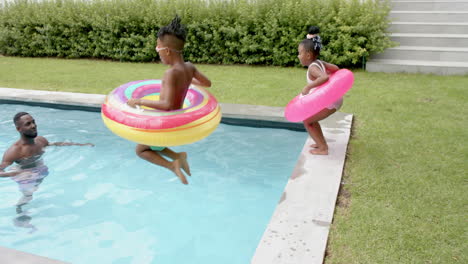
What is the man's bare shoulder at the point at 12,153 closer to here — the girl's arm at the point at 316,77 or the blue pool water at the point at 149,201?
the blue pool water at the point at 149,201

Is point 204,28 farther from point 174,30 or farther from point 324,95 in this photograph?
point 174,30

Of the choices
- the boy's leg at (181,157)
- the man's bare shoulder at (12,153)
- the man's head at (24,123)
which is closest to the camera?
the boy's leg at (181,157)

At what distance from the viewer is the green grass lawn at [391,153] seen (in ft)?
10.5

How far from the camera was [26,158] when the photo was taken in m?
4.71

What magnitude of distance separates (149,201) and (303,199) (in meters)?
2.07

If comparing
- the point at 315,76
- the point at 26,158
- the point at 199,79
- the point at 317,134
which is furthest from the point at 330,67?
the point at 26,158

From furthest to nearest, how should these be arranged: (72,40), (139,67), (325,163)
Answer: (72,40) < (139,67) < (325,163)

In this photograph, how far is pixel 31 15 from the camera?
14.0 meters

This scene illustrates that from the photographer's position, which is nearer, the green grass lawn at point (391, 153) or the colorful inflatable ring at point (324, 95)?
the green grass lawn at point (391, 153)

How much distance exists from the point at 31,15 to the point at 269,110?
36.0ft

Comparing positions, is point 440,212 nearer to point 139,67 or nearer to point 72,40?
point 139,67

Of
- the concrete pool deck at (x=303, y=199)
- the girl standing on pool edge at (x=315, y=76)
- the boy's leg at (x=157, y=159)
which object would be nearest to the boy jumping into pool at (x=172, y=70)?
the boy's leg at (x=157, y=159)

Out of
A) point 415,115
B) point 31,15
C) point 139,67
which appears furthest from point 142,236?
point 31,15

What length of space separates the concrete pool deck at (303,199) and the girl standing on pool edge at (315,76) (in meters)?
0.17
